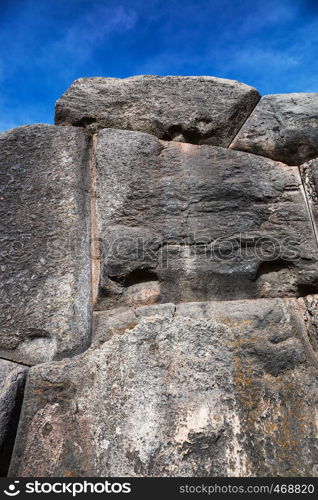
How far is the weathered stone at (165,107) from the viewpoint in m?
1.82

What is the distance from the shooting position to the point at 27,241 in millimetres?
1579

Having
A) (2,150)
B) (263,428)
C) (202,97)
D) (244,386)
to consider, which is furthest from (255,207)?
(2,150)

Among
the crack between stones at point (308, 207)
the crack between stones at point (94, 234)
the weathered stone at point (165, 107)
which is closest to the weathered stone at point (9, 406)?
the crack between stones at point (94, 234)

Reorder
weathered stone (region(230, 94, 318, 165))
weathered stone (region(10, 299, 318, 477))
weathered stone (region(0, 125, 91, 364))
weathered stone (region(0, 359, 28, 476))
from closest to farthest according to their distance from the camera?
weathered stone (region(10, 299, 318, 477))
weathered stone (region(0, 359, 28, 476))
weathered stone (region(0, 125, 91, 364))
weathered stone (region(230, 94, 318, 165))

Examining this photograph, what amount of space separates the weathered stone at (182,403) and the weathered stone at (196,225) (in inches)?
6.1

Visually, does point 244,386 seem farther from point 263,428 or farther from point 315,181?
point 315,181

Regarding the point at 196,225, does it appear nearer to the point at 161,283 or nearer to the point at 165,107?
the point at 161,283

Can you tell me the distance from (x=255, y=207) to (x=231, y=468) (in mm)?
981

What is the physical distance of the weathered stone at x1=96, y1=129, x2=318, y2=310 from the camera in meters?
1.52

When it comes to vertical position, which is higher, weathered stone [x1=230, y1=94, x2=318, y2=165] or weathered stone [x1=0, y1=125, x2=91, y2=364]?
weathered stone [x1=230, y1=94, x2=318, y2=165]

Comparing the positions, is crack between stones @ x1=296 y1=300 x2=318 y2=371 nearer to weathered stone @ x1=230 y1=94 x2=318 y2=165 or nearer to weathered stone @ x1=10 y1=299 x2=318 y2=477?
weathered stone @ x1=10 y1=299 x2=318 y2=477

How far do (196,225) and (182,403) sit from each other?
699 mm

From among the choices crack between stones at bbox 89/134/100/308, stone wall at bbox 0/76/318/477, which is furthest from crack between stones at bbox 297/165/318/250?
crack between stones at bbox 89/134/100/308

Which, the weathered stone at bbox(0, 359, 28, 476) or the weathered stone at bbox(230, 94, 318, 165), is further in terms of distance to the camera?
the weathered stone at bbox(230, 94, 318, 165)
